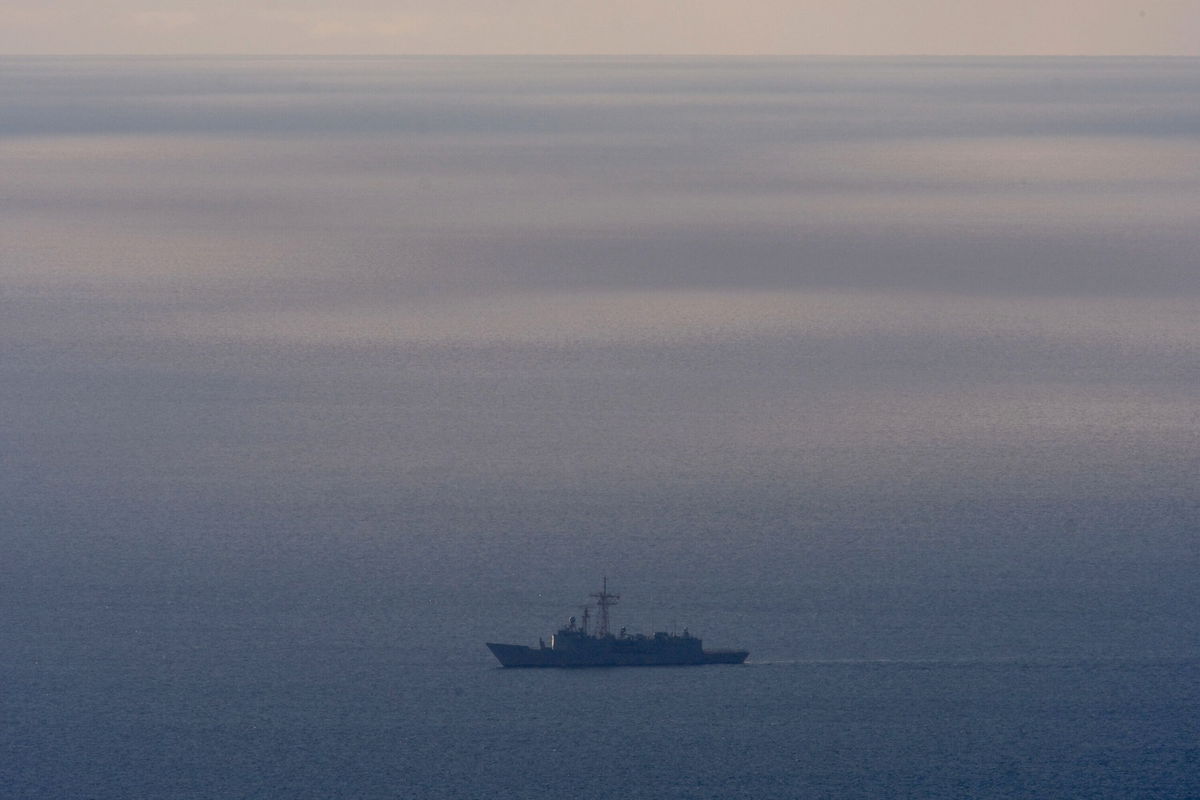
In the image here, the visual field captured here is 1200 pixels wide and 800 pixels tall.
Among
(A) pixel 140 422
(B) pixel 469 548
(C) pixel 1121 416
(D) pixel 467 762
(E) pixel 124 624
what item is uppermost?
(C) pixel 1121 416

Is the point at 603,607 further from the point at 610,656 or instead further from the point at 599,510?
the point at 599,510

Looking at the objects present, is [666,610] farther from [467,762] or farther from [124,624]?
[124,624]

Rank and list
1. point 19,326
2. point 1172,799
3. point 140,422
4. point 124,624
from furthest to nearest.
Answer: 1. point 19,326
2. point 140,422
3. point 124,624
4. point 1172,799

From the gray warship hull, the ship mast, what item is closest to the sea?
the gray warship hull

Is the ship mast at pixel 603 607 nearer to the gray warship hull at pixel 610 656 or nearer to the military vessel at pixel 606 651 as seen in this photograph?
the military vessel at pixel 606 651

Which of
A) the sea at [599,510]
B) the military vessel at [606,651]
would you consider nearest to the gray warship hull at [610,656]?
the military vessel at [606,651]

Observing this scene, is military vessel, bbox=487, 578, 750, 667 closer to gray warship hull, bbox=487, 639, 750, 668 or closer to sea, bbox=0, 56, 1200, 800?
gray warship hull, bbox=487, 639, 750, 668

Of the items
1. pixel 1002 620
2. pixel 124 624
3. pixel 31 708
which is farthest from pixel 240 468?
pixel 1002 620

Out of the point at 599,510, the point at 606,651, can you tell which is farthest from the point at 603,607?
the point at 599,510
